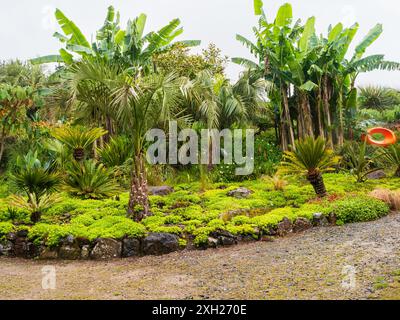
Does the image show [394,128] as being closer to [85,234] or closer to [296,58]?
[296,58]

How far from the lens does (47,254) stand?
7.59m

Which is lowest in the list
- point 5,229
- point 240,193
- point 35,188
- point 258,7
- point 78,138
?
point 5,229

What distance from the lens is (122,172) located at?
12.0m

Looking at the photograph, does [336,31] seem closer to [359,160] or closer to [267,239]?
[359,160]

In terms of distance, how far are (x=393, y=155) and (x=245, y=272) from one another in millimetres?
7929

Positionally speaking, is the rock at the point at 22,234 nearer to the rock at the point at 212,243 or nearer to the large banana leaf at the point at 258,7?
the rock at the point at 212,243

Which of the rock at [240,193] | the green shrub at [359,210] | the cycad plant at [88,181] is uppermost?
the cycad plant at [88,181]

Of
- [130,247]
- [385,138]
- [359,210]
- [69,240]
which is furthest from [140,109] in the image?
[385,138]

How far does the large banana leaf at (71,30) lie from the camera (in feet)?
45.1

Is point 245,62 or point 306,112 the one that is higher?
point 245,62

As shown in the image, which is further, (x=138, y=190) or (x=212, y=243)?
(x=138, y=190)

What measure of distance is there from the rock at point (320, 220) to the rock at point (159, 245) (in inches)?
121

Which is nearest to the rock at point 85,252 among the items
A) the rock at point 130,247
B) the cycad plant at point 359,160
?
the rock at point 130,247
